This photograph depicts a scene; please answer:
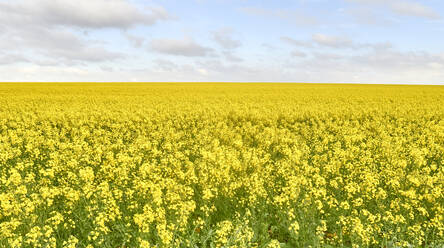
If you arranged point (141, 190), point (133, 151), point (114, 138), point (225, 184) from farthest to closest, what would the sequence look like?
point (114, 138) → point (133, 151) → point (225, 184) → point (141, 190)

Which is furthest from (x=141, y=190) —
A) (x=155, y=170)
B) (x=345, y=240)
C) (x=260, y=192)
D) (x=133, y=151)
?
(x=133, y=151)

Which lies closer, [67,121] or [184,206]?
[184,206]

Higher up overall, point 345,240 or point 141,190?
point 141,190

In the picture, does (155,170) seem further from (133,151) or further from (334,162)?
(334,162)

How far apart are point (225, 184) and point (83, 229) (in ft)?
9.52

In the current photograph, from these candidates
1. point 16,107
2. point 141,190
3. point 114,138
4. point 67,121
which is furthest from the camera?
point 16,107

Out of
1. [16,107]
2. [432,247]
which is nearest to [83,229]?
[432,247]

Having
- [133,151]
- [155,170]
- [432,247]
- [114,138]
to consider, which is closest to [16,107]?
[114,138]

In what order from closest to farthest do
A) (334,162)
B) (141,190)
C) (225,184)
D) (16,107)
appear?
(141,190) → (225,184) → (334,162) → (16,107)

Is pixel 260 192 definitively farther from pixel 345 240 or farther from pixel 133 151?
pixel 133 151

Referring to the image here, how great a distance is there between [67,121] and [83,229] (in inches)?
517

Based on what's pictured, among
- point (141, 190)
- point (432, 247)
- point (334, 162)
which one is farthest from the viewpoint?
point (334, 162)

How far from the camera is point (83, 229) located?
526 cm

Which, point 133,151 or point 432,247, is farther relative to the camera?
→ point 133,151
